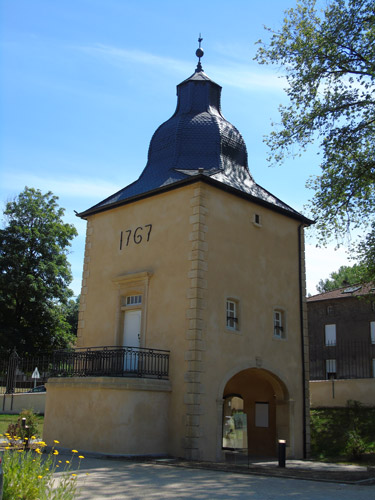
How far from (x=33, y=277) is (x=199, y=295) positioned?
1899cm

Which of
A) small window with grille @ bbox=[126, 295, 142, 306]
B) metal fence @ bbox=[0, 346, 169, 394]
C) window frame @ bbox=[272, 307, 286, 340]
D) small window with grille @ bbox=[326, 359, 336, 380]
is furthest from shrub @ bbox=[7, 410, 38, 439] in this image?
small window with grille @ bbox=[326, 359, 336, 380]

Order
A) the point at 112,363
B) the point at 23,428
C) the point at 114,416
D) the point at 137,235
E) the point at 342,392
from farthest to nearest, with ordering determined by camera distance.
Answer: the point at 342,392 < the point at 137,235 < the point at 112,363 < the point at 23,428 < the point at 114,416

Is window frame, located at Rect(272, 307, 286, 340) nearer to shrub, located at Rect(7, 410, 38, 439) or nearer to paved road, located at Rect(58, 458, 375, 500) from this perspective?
paved road, located at Rect(58, 458, 375, 500)

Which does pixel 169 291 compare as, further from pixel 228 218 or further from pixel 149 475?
pixel 149 475

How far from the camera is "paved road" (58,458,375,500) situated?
29.8ft

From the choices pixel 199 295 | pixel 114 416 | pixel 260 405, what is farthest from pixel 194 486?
pixel 260 405

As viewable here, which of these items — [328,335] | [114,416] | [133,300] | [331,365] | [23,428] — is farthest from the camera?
[328,335]

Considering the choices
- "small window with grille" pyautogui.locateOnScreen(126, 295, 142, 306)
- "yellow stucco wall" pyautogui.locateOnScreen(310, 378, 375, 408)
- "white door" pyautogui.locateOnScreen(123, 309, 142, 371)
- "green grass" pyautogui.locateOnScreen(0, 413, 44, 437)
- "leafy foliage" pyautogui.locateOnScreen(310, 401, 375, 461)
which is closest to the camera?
"white door" pyautogui.locateOnScreen(123, 309, 142, 371)

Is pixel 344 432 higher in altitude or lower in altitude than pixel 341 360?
lower

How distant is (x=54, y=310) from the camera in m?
33.5

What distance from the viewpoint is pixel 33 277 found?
105 ft

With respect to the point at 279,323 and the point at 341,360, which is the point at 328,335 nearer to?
the point at 341,360

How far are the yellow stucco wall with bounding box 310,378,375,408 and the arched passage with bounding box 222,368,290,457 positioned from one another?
4.27m

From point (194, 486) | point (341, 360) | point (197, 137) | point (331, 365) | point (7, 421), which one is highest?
point (197, 137)
